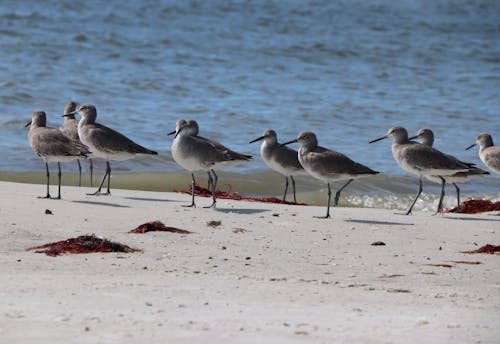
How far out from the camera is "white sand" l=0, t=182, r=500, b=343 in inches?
240

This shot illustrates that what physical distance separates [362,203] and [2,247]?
7440 mm

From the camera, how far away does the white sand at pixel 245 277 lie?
240 inches

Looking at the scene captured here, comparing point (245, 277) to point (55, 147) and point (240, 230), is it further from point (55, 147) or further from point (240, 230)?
point (55, 147)

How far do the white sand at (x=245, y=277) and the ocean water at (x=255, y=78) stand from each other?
419 centimetres

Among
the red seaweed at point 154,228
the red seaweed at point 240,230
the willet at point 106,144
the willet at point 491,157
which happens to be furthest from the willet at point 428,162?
the red seaweed at point 154,228

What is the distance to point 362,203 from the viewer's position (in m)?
15.0

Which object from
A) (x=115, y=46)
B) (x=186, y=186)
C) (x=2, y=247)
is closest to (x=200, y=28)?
(x=115, y=46)

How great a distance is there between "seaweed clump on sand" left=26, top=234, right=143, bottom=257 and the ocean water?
6.37 m

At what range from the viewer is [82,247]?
8.57 meters

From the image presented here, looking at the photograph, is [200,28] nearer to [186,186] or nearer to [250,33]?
[250,33]

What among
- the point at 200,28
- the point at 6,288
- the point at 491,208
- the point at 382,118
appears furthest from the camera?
the point at 200,28

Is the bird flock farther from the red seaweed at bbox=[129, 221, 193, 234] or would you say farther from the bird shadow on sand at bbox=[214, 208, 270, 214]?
the red seaweed at bbox=[129, 221, 193, 234]

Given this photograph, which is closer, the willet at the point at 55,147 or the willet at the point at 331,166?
the willet at the point at 331,166

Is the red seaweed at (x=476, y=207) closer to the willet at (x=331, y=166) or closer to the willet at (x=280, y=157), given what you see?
the willet at (x=331, y=166)
